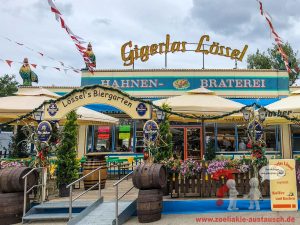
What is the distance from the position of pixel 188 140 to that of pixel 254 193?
25.3 feet

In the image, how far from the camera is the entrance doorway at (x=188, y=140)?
14977 millimetres

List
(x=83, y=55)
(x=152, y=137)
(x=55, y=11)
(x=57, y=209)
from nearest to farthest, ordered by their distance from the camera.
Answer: (x=57, y=209) < (x=152, y=137) < (x=55, y=11) < (x=83, y=55)

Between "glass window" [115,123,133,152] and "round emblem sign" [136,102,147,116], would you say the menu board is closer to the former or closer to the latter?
"round emblem sign" [136,102,147,116]

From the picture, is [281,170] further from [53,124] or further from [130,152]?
[130,152]

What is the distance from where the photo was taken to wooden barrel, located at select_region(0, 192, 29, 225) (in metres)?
7.06

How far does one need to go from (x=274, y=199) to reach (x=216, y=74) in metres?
9.82

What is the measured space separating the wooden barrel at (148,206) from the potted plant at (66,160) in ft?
11.1

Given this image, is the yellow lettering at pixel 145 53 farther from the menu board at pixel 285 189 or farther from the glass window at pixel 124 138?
the menu board at pixel 285 189

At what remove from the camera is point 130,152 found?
14922 mm

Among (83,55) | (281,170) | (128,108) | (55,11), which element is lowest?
(281,170)

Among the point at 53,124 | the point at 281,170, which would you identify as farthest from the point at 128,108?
the point at 281,170

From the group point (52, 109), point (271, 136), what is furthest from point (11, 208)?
point (271, 136)

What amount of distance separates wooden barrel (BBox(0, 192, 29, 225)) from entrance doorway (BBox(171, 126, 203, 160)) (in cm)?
870

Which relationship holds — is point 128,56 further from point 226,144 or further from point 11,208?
point 11,208
